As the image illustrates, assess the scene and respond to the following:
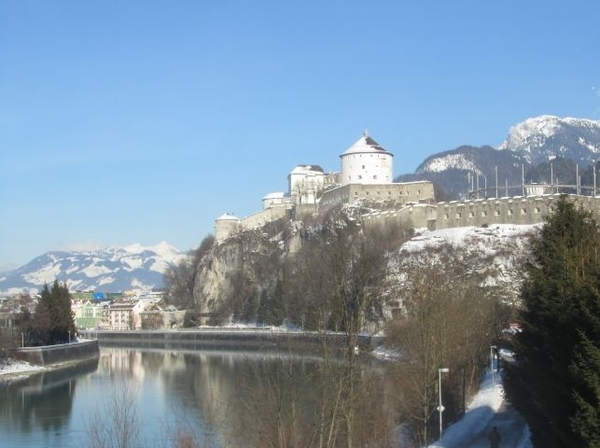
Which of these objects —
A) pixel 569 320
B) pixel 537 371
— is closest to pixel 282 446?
pixel 537 371

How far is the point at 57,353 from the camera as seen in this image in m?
51.4

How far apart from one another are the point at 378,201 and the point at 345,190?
340 centimetres

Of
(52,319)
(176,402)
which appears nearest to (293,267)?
(52,319)

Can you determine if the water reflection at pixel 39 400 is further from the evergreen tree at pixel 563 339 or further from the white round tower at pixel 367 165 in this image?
the white round tower at pixel 367 165

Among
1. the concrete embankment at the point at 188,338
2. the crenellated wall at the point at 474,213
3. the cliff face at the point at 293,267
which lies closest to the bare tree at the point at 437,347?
the cliff face at the point at 293,267

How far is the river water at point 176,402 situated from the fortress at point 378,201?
16.9 metres

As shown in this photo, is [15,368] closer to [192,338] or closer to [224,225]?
[192,338]

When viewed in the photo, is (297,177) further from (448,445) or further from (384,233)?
(448,445)

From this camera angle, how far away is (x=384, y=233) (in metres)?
60.6

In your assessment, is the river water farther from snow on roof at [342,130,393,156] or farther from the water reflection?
snow on roof at [342,130,393,156]

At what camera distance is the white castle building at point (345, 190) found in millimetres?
68438

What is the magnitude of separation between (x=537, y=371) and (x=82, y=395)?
86.0ft

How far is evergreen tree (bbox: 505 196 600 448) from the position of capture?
9.84 metres

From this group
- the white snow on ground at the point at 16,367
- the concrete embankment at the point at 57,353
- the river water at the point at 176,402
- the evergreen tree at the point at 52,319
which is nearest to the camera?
the river water at the point at 176,402
